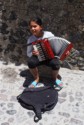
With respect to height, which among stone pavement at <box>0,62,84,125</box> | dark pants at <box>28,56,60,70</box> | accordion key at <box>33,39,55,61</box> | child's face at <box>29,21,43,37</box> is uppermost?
child's face at <box>29,21,43,37</box>

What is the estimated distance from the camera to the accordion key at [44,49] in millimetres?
5547

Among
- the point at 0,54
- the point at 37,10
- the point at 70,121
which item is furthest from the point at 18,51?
the point at 70,121

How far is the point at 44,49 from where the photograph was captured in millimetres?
5590

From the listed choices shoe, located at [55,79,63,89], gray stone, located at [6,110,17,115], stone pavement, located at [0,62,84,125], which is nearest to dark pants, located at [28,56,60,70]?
shoe, located at [55,79,63,89]

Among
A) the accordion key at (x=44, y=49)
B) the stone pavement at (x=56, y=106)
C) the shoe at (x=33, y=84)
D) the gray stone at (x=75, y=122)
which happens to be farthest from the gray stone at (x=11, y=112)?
the accordion key at (x=44, y=49)

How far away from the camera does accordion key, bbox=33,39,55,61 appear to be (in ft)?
18.2

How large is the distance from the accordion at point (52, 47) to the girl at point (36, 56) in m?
0.11

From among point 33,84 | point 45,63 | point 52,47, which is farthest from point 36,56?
point 33,84

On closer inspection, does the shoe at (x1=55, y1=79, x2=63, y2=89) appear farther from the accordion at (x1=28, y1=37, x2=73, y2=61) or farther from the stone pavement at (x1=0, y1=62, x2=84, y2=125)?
the accordion at (x1=28, y1=37, x2=73, y2=61)

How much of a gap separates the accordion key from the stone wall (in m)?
0.47

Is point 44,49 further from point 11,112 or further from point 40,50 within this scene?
point 11,112

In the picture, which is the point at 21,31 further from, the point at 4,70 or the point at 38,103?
the point at 38,103

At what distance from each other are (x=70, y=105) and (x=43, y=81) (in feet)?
2.49

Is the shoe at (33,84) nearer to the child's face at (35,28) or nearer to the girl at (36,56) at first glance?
the girl at (36,56)
